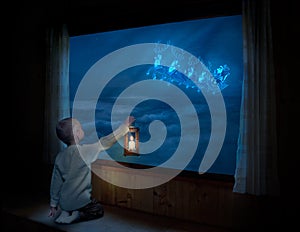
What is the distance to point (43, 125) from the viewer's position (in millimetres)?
4258

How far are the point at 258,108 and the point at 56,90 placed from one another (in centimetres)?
249

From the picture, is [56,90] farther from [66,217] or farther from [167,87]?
[66,217]

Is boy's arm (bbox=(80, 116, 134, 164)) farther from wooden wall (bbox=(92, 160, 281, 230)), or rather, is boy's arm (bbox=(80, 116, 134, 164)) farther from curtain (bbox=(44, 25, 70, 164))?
curtain (bbox=(44, 25, 70, 164))

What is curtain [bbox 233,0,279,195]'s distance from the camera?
2.71 meters

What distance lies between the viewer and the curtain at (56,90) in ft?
13.0

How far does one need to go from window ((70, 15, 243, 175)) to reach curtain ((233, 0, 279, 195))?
17.0 inches

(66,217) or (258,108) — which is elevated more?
(258,108)

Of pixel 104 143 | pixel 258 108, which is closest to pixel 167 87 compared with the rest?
pixel 104 143

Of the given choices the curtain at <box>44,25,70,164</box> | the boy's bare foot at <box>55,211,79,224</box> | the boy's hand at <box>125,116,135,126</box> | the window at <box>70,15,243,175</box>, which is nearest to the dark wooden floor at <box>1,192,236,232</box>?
the boy's bare foot at <box>55,211,79,224</box>

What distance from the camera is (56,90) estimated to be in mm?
4004

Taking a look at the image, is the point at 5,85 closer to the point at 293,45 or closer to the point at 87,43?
the point at 87,43

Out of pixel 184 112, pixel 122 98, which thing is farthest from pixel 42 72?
pixel 184 112

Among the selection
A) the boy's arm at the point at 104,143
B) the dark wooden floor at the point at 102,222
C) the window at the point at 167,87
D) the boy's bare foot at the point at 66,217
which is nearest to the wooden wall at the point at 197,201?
the dark wooden floor at the point at 102,222

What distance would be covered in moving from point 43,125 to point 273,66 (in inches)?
118
